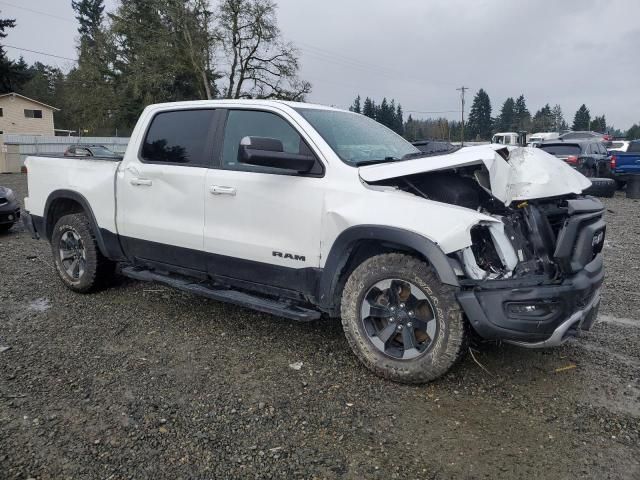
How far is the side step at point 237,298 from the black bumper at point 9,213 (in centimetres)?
533

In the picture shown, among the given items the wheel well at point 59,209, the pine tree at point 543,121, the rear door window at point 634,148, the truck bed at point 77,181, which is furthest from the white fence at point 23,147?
the pine tree at point 543,121

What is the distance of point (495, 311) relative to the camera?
2998 mm

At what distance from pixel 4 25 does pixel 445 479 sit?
59.6m

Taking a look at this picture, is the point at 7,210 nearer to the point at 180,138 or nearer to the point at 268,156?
the point at 180,138

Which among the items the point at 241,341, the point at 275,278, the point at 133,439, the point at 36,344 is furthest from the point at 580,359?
the point at 36,344

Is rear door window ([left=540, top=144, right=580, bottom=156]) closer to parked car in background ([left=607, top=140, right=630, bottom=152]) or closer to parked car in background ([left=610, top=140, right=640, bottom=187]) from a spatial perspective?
parked car in background ([left=610, top=140, right=640, bottom=187])

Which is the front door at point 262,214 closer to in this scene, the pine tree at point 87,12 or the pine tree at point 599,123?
the pine tree at point 87,12

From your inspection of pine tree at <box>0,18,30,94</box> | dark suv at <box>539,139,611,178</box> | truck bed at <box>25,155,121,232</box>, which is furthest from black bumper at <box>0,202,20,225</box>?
pine tree at <box>0,18,30,94</box>

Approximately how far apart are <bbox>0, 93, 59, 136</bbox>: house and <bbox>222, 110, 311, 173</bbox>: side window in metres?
47.3

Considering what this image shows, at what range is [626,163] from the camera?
1545 cm

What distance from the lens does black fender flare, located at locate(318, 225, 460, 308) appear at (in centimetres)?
305

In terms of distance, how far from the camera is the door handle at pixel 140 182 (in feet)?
14.7

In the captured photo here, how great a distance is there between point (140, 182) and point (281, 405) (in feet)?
8.09

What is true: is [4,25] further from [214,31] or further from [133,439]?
[133,439]
